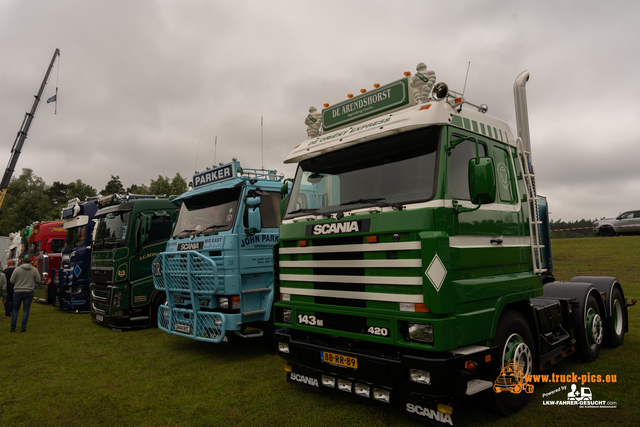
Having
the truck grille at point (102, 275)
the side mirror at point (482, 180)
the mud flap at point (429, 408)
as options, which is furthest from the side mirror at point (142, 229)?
the side mirror at point (482, 180)

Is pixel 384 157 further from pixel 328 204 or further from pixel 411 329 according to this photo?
pixel 411 329

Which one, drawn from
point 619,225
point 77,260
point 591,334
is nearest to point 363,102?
point 591,334

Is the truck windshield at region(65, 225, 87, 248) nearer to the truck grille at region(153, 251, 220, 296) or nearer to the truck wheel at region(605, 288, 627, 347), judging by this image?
the truck grille at region(153, 251, 220, 296)

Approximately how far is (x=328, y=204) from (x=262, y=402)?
8.30 ft

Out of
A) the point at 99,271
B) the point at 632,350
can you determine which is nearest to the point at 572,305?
the point at 632,350

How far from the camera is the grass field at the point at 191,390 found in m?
4.37

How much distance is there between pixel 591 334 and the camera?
6.06 meters

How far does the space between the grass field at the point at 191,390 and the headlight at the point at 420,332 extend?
114cm

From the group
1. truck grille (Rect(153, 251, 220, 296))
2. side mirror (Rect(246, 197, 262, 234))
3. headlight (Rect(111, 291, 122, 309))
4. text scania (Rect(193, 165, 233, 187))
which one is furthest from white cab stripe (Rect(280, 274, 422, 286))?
headlight (Rect(111, 291, 122, 309))

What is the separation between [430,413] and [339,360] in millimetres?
980

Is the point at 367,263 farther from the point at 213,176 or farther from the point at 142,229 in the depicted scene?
the point at 142,229

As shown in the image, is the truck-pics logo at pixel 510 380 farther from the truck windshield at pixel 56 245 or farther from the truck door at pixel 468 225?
the truck windshield at pixel 56 245

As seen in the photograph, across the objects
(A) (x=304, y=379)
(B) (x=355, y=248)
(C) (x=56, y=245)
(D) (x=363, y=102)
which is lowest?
(A) (x=304, y=379)

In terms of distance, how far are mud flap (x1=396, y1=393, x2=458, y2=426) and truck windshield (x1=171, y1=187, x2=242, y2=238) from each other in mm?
4234
